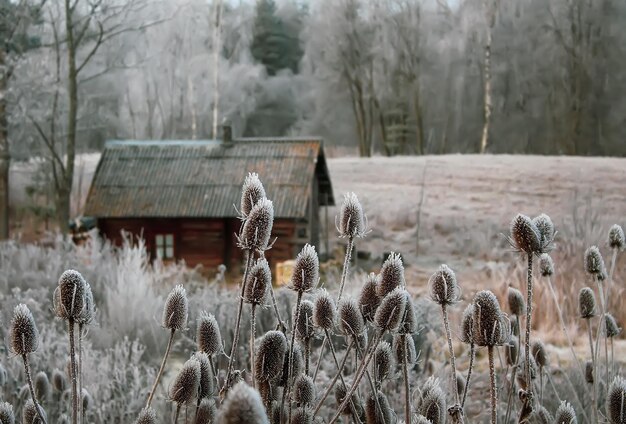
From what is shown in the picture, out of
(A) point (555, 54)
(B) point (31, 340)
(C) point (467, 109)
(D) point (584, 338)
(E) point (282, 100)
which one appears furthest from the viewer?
(E) point (282, 100)

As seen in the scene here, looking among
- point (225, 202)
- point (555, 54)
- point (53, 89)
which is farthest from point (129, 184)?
point (555, 54)

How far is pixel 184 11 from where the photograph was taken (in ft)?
20.4

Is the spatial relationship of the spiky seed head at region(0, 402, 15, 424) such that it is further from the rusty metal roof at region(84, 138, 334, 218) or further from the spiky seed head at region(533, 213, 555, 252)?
the rusty metal roof at region(84, 138, 334, 218)

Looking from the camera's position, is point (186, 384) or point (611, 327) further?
point (611, 327)

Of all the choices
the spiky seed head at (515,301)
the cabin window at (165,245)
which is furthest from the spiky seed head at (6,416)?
the cabin window at (165,245)

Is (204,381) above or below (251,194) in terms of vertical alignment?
below

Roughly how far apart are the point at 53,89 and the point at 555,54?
4.13 m

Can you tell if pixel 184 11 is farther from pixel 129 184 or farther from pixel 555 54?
pixel 555 54

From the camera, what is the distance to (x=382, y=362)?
0.89m

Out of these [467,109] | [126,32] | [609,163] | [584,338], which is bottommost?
[584,338]

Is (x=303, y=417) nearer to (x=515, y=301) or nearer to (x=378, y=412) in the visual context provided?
(x=378, y=412)

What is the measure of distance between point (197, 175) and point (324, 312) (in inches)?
184

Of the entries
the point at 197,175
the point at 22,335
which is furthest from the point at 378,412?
the point at 197,175

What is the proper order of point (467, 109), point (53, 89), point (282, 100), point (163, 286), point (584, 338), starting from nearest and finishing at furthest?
point (584, 338) → point (163, 286) → point (467, 109) → point (282, 100) → point (53, 89)
